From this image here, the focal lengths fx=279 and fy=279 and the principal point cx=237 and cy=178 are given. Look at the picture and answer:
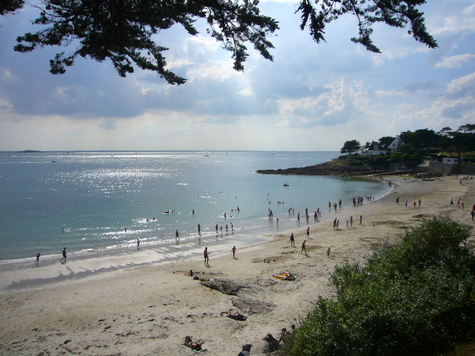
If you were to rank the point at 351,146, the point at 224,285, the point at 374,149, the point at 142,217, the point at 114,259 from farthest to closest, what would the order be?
the point at 351,146 → the point at 374,149 → the point at 142,217 → the point at 114,259 → the point at 224,285

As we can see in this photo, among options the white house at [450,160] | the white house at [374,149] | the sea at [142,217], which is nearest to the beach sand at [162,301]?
the sea at [142,217]

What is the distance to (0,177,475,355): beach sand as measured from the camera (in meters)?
10.8

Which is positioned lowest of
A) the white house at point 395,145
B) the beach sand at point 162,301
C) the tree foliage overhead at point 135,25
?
the beach sand at point 162,301

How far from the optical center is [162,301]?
1448cm

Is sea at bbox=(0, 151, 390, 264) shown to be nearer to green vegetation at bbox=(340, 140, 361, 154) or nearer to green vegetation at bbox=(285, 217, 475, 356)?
green vegetation at bbox=(285, 217, 475, 356)

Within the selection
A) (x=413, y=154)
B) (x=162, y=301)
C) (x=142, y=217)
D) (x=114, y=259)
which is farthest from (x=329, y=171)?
(x=162, y=301)

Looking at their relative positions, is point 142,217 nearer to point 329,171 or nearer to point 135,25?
point 135,25

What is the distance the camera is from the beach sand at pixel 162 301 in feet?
35.5

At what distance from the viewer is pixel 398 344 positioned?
21.1ft

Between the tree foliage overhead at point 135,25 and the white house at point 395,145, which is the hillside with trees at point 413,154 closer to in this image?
the white house at point 395,145

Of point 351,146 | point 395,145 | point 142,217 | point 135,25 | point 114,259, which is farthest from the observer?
point 351,146

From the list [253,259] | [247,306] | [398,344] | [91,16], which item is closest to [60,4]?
[91,16]

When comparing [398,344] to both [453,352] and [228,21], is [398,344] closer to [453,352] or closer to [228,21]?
[453,352]

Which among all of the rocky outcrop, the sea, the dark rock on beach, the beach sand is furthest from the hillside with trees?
the dark rock on beach
